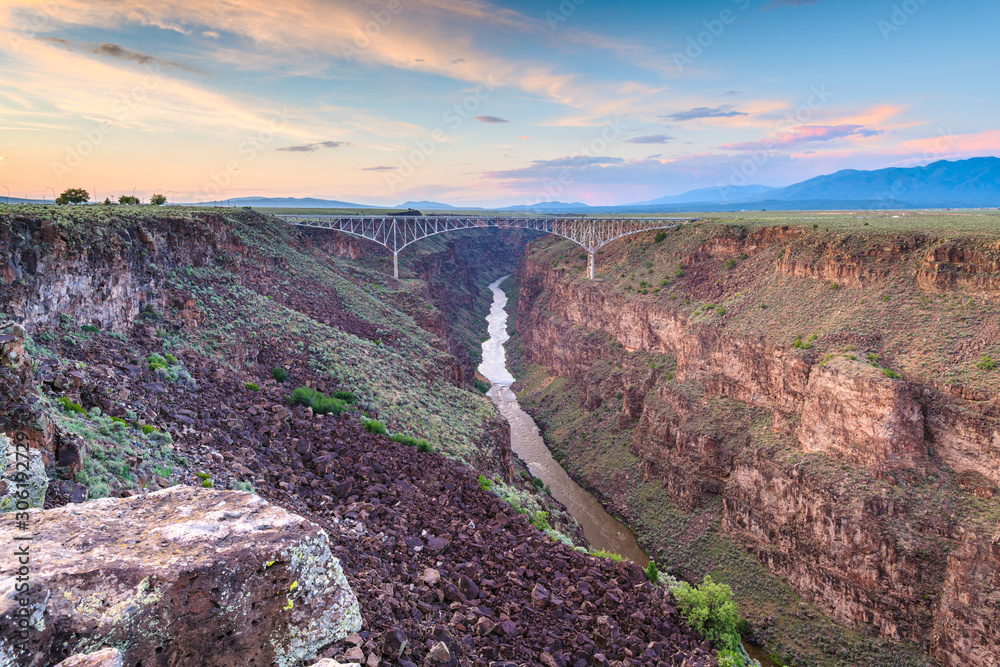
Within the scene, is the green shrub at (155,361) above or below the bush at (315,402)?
above

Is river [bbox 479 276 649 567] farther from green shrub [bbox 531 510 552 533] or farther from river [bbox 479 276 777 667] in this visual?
green shrub [bbox 531 510 552 533]

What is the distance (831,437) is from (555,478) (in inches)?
983

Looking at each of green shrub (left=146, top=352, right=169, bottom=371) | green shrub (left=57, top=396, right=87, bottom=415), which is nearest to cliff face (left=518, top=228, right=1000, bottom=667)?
green shrub (left=146, top=352, right=169, bottom=371)

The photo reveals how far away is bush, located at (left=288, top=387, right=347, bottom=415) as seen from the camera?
77.6 ft

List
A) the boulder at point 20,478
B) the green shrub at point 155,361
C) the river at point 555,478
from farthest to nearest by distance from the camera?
1. the river at point 555,478
2. the green shrub at point 155,361
3. the boulder at point 20,478

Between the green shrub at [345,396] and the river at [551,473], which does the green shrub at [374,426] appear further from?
the river at [551,473]

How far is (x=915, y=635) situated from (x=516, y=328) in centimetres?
7281

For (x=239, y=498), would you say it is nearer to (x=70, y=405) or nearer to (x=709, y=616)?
(x=70, y=405)

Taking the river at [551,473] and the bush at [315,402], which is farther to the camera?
the river at [551,473]

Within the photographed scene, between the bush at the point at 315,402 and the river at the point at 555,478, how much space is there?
974 inches

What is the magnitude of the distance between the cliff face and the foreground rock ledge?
33080mm

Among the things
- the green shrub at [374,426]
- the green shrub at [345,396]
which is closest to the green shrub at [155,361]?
the green shrub at [374,426]

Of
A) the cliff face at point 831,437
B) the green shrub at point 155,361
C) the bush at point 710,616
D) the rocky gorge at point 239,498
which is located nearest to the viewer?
the rocky gorge at point 239,498

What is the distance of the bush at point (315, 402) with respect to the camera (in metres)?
23.7
